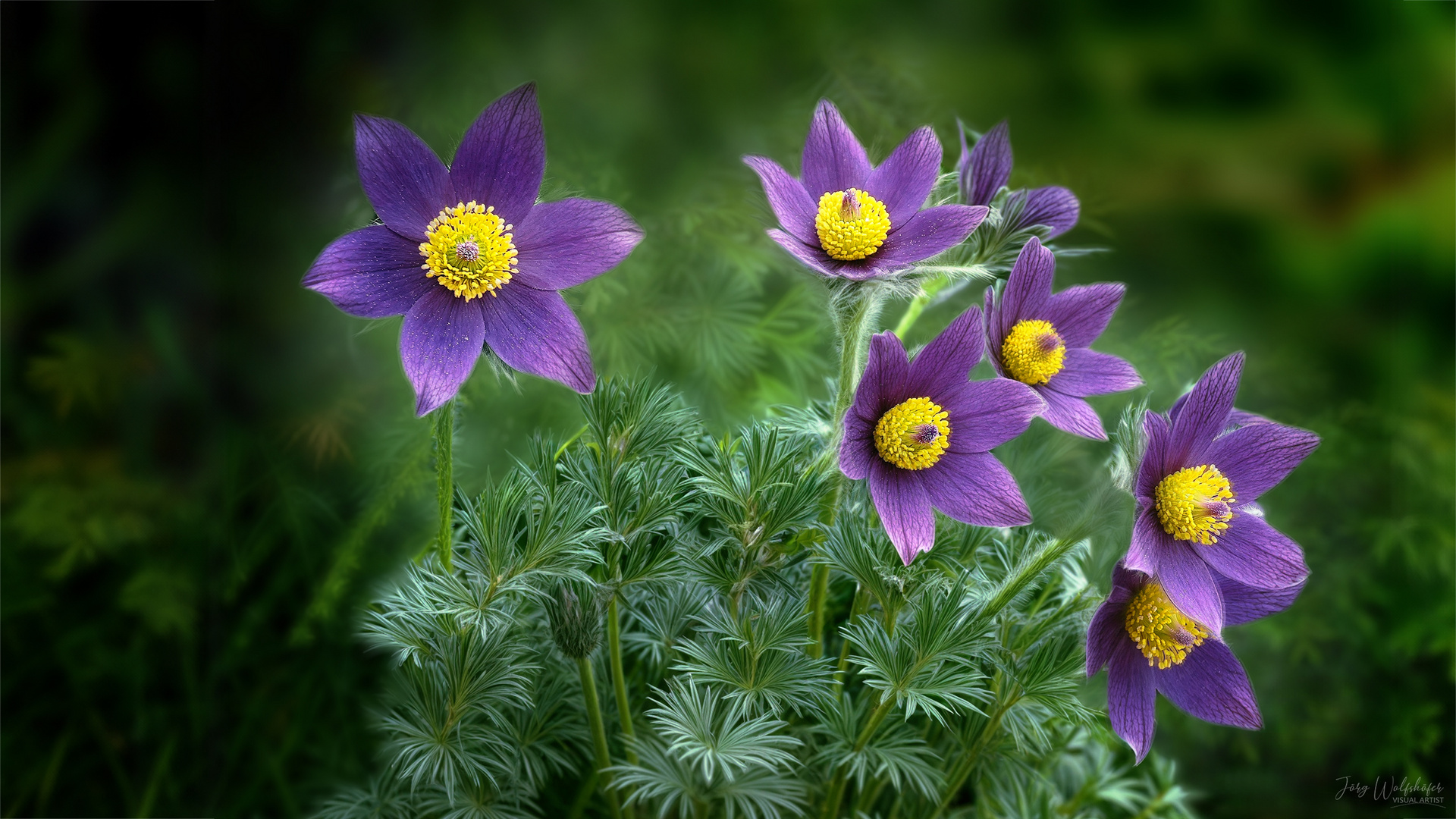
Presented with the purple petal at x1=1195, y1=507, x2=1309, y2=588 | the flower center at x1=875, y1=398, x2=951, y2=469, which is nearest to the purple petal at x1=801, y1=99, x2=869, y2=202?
the flower center at x1=875, y1=398, x2=951, y2=469

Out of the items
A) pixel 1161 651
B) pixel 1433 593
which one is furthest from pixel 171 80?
pixel 1433 593

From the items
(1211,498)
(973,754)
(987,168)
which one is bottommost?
(973,754)

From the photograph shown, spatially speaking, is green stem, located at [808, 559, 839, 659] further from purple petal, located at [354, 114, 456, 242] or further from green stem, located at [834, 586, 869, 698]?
purple petal, located at [354, 114, 456, 242]

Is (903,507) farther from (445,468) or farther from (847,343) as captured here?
(445,468)

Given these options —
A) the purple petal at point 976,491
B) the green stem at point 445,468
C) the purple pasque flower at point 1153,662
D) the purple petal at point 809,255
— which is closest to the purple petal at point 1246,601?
the purple pasque flower at point 1153,662

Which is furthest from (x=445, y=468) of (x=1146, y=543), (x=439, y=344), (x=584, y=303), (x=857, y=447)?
(x=584, y=303)

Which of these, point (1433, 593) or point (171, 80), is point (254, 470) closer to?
point (171, 80)
